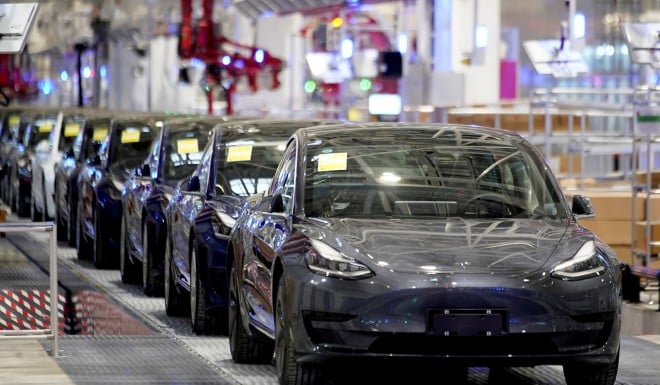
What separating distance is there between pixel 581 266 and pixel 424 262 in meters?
0.78

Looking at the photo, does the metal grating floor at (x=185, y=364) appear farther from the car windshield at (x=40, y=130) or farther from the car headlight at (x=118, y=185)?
the car windshield at (x=40, y=130)

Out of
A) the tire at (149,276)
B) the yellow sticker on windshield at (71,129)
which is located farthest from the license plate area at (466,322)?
the yellow sticker on windshield at (71,129)

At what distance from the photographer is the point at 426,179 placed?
925 centimetres

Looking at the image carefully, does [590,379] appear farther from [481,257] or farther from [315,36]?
[315,36]

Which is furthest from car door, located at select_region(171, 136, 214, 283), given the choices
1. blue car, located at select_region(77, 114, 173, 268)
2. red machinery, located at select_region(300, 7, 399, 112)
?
red machinery, located at select_region(300, 7, 399, 112)

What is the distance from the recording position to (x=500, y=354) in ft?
26.3

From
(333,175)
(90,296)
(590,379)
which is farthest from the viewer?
(90,296)

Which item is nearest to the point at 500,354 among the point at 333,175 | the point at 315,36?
the point at 333,175

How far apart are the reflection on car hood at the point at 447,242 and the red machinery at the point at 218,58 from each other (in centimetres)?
2385

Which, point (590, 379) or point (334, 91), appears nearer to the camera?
point (590, 379)

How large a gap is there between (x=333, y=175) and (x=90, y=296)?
21.1 ft

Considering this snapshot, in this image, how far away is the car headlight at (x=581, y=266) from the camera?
8.19 metres

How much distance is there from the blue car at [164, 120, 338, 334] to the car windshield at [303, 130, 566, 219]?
2.24 metres

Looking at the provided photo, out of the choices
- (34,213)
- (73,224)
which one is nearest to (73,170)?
(73,224)
